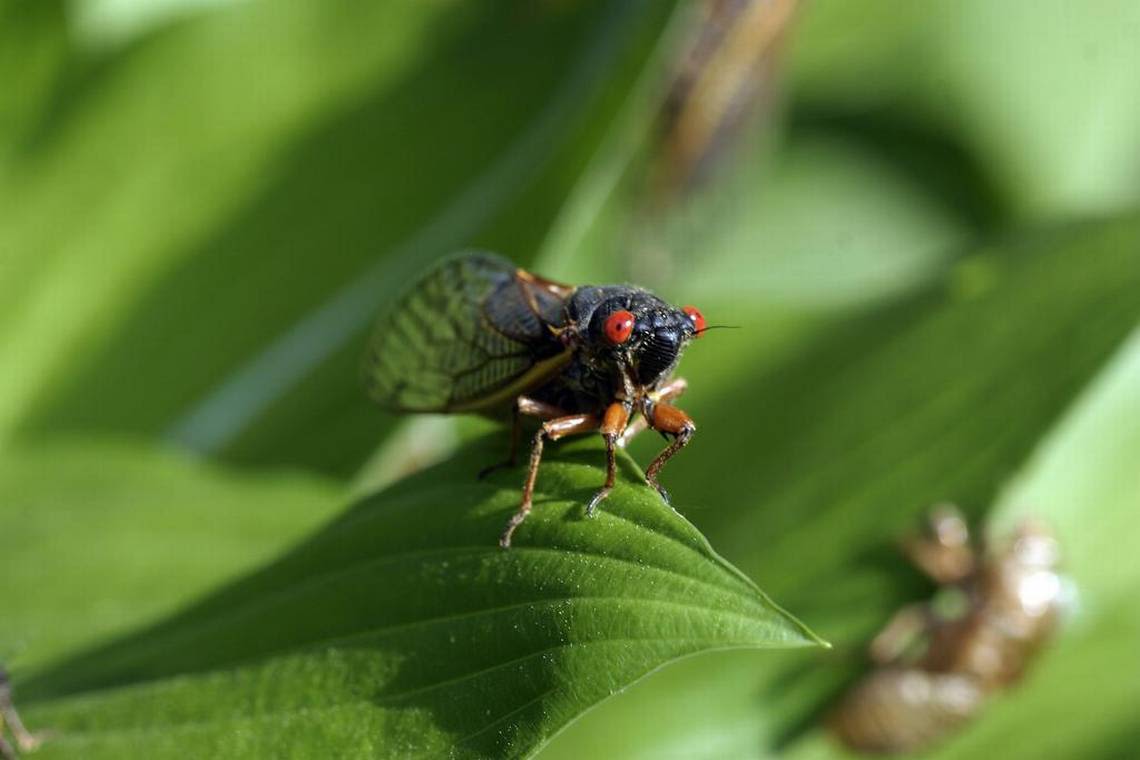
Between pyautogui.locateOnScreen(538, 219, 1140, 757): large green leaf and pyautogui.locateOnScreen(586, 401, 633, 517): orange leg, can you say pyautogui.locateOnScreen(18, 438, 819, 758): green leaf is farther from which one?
pyautogui.locateOnScreen(538, 219, 1140, 757): large green leaf

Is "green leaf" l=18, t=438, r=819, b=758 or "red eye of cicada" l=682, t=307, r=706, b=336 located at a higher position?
"red eye of cicada" l=682, t=307, r=706, b=336

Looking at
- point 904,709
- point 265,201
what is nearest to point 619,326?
point 904,709

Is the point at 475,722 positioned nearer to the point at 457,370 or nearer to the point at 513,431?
the point at 513,431

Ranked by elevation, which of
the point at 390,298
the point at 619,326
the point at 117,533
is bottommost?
the point at 117,533

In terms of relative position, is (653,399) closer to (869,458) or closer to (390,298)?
(869,458)

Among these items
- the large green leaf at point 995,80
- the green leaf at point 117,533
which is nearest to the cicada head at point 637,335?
the green leaf at point 117,533

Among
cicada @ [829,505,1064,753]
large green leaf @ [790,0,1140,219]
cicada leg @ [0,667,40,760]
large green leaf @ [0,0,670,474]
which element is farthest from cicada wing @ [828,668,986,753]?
large green leaf @ [790,0,1140,219]

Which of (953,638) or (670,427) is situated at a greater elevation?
(670,427)
